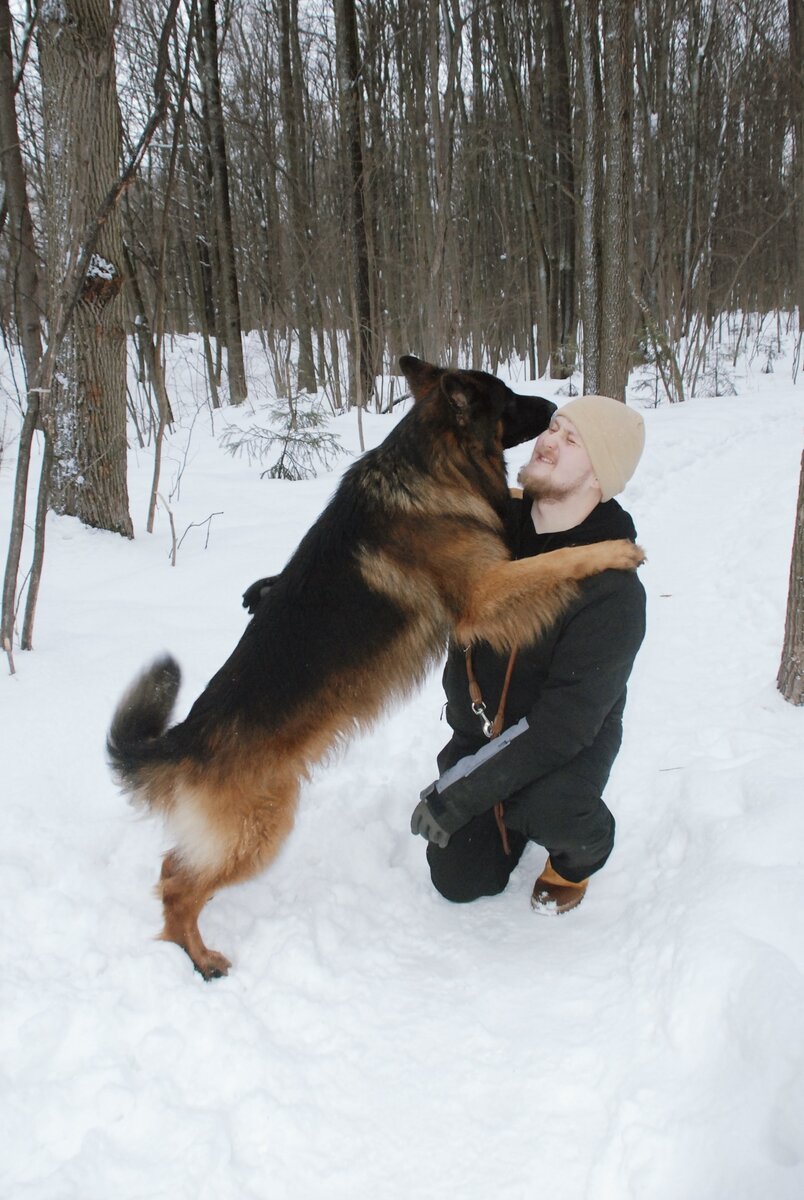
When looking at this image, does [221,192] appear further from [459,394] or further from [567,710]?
[567,710]

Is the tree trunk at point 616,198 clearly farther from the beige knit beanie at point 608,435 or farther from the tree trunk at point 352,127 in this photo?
the beige knit beanie at point 608,435

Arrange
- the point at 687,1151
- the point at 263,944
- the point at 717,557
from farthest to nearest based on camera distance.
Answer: the point at 717,557 < the point at 263,944 < the point at 687,1151

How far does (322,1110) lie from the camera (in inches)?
69.2

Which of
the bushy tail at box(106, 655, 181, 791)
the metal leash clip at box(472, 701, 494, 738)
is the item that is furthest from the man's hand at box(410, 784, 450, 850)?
the bushy tail at box(106, 655, 181, 791)

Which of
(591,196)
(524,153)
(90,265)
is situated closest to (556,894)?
(90,265)

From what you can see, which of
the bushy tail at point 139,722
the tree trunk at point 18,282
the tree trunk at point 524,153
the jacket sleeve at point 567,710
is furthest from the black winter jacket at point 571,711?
the tree trunk at point 524,153

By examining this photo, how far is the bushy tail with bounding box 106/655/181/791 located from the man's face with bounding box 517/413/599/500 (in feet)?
4.14

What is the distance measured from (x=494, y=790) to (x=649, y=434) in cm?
752

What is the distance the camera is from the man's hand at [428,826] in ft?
7.43

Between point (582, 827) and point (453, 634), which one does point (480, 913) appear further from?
point (453, 634)

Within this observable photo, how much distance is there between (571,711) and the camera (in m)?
2.24

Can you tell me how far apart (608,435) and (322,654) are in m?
1.06

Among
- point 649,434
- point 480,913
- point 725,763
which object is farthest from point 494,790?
point 649,434

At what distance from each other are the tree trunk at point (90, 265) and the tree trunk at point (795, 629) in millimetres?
3302
